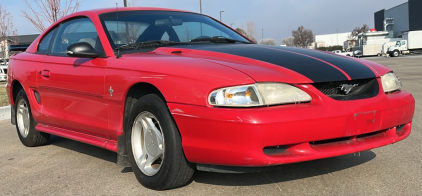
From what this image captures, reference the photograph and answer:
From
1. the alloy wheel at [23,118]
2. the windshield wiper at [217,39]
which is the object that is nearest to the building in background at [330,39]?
the alloy wheel at [23,118]

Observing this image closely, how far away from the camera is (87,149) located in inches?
187

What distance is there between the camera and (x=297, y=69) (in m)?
2.93

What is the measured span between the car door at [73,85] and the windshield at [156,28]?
0.18 m

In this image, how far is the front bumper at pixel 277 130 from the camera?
8.49ft

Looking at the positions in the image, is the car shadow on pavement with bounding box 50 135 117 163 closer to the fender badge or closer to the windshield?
the windshield

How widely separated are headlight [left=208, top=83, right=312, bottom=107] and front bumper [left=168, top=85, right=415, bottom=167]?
0.05 metres

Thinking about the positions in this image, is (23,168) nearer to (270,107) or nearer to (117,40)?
(117,40)

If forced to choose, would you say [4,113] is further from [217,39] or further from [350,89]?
[350,89]

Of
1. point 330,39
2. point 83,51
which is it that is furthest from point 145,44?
point 330,39

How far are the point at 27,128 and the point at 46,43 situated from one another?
1.01 metres

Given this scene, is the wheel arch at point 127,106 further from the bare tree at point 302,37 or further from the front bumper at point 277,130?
the bare tree at point 302,37

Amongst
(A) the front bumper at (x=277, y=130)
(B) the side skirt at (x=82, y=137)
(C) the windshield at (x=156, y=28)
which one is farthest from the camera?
(C) the windshield at (x=156, y=28)

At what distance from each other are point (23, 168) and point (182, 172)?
1893 mm

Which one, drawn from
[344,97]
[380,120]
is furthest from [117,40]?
[380,120]
